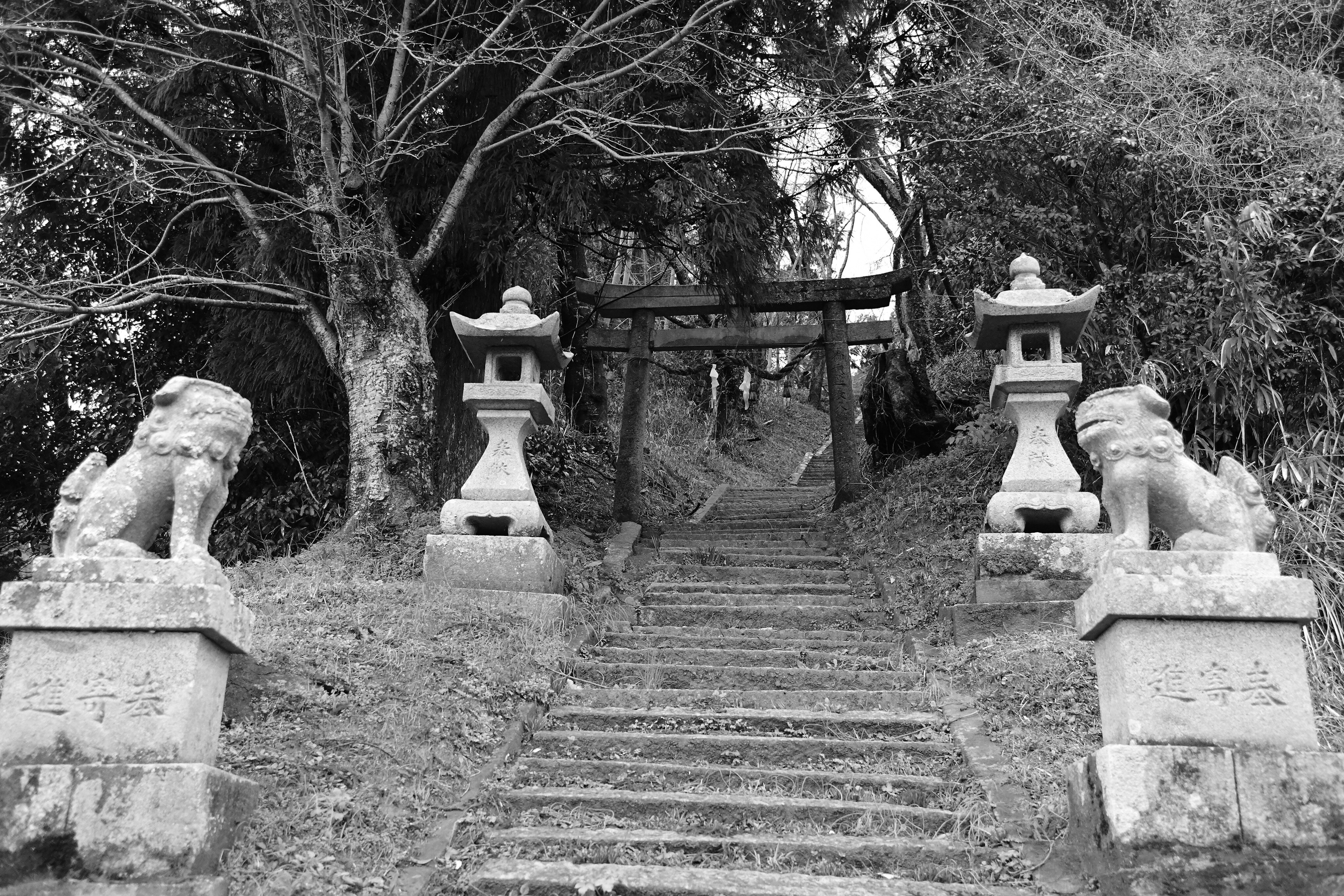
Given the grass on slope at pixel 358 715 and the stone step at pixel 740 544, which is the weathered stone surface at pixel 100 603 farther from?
the stone step at pixel 740 544

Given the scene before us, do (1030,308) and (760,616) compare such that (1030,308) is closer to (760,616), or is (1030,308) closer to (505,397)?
(760,616)

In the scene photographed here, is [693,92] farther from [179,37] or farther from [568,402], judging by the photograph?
[568,402]

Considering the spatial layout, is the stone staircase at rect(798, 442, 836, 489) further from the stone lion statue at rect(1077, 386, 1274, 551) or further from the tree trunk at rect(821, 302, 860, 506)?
the stone lion statue at rect(1077, 386, 1274, 551)

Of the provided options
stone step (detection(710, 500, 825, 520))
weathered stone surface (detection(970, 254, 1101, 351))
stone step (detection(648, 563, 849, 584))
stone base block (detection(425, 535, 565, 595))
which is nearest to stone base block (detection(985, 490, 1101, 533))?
weathered stone surface (detection(970, 254, 1101, 351))

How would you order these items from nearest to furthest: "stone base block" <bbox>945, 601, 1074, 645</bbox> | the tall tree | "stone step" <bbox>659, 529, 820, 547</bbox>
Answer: "stone base block" <bbox>945, 601, 1074, 645</bbox>, the tall tree, "stone step" <bbox>659, 529, 820, 547</bbox>

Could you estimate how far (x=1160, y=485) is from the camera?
170 inches

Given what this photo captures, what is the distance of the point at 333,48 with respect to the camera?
8.17 m

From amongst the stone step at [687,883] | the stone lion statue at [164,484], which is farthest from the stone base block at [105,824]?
the stone step at [687,883]

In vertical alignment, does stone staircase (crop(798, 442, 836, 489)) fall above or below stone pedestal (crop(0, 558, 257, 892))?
above

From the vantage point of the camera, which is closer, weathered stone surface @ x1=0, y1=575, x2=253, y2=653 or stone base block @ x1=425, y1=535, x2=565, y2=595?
weathered stone surface @ x1=0, y1=575, x2=253, y2=653

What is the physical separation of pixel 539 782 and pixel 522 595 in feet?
7.30

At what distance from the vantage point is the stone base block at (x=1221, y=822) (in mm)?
3572

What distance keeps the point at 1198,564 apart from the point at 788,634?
3.60 m

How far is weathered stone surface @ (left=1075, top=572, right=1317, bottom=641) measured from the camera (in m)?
3.84
